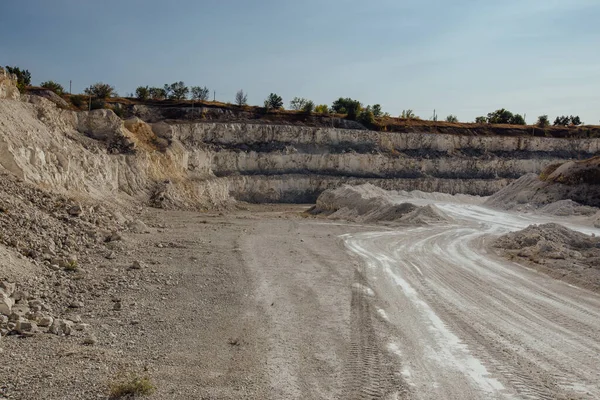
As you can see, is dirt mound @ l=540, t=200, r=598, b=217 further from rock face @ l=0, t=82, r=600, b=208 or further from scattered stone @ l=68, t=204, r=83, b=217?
scattered stone @ l=68, t=204, r=83, b=217

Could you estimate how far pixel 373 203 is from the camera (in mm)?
37688

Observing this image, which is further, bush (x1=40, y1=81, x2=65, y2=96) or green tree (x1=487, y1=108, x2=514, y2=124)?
green tree (x1=487, y1=108, x2=514, y2=124)

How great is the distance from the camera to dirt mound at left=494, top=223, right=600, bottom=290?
14211mm

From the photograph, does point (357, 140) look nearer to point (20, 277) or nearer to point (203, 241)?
point (203, 241)

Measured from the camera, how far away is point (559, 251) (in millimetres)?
17312

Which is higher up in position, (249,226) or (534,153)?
(534,153)

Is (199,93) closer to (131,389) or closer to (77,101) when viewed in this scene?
(77,101)

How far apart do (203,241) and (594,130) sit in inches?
2864

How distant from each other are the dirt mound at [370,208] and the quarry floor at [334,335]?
16.8 metres

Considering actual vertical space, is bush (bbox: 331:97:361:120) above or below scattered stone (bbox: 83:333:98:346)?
above

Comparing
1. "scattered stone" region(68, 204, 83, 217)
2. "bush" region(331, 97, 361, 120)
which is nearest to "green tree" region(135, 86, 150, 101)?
"bush" region(331, 97, 361, 120)

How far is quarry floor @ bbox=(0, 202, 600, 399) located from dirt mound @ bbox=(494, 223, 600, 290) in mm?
816

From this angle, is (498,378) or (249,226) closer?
(498,378)

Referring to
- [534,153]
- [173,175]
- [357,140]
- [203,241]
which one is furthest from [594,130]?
[203,241]
